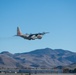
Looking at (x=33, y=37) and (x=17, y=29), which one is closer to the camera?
(x=33, y=37)

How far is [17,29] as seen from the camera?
6417 inches

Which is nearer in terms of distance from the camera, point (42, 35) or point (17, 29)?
point (42, 35)

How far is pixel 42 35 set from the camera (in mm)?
150750

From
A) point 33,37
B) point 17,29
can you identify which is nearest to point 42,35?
point 33,37

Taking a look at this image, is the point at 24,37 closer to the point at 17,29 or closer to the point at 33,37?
the point at 33,37

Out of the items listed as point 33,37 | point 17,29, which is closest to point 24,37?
point 33,37

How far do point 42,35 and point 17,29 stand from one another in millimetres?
19340

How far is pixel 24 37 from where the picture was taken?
488 ft

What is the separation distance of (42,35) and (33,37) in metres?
5.25

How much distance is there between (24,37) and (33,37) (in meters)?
4.84

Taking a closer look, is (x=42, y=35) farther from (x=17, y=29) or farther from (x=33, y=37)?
(x=17, y=29)

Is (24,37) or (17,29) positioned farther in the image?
(17,29)
